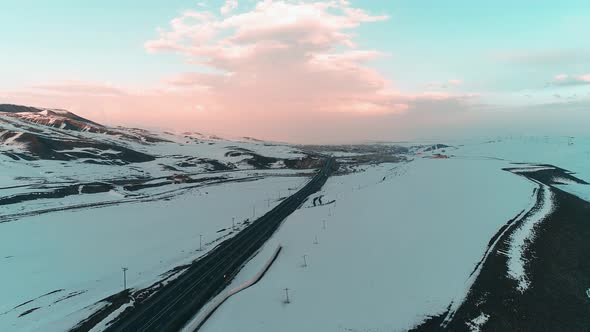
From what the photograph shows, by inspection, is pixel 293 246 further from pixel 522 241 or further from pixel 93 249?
pixel 522 241

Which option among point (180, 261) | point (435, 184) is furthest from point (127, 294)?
point (435, 184)

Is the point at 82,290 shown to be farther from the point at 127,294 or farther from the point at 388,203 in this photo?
the point at 388,203

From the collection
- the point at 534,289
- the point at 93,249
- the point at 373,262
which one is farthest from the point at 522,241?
the point at 93,249

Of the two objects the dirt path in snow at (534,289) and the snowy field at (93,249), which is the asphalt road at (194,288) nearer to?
the snowy field at (93,249)

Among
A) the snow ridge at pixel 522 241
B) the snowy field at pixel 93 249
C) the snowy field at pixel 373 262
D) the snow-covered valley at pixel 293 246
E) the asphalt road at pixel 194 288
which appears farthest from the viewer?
the snow ridge at pixel 522 241

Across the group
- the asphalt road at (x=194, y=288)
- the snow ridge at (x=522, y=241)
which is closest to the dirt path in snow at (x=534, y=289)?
the snow ridge at (x=522, y=241)

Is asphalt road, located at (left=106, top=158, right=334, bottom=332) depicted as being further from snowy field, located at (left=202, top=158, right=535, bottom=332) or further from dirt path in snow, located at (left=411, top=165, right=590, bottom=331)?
dirt path in snow, located at (left=411, top=165, right=590, bottom=331)

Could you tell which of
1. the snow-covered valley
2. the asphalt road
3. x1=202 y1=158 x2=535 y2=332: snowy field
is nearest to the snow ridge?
the snow-covered valley
